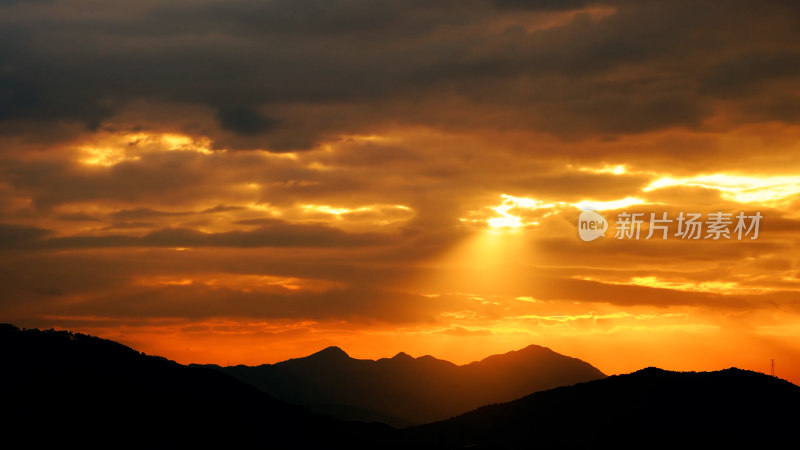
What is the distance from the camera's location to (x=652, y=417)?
555 feet

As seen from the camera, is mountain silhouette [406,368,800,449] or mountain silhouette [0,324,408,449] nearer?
mountain silhouette [0,324,408,449]

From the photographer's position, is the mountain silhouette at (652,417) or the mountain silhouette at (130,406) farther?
the mountain silhouette at (652,417)

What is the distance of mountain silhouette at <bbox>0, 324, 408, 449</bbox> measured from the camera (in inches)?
4616

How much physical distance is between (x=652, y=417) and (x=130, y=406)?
358 feet

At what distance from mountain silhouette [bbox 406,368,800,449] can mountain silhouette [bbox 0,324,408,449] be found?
2823 centimetres

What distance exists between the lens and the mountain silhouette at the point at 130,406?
117 metres

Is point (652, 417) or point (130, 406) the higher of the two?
point (130, 406)

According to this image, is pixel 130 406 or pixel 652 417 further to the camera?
pixel 652 417

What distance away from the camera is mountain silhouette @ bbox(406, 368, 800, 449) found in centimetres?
16138

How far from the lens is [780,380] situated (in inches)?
7416

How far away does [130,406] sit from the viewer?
127m

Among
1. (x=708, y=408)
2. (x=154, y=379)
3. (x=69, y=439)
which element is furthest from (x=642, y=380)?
(x=69, y=439)

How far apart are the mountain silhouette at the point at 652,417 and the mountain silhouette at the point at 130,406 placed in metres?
28.2

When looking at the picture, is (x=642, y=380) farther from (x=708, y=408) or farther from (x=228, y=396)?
(x=228, y=396)
